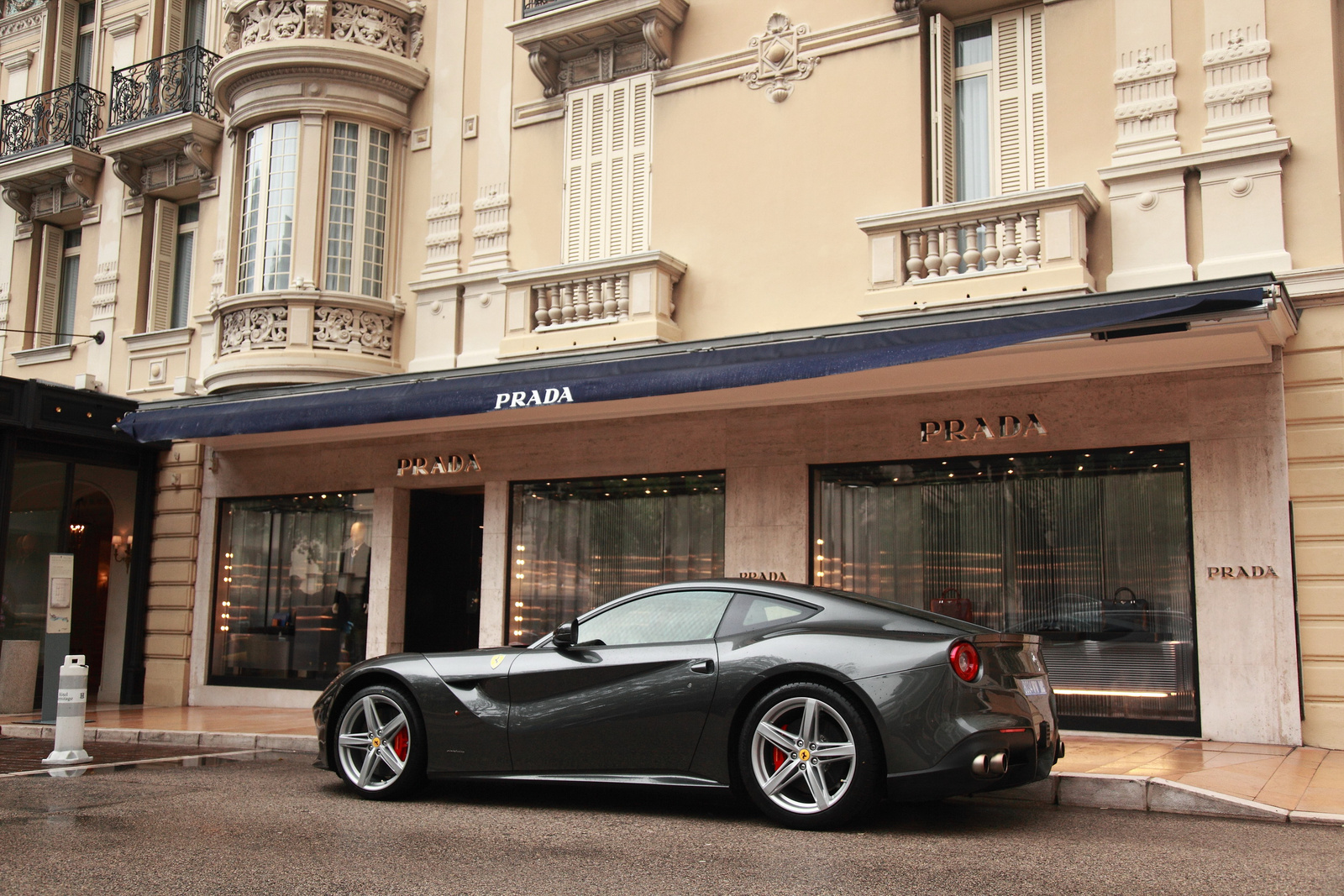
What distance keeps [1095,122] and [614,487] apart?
6.26 m

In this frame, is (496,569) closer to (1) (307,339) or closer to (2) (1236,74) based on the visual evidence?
(1) (307,339)

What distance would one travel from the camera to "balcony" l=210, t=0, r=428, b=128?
14.9 meters

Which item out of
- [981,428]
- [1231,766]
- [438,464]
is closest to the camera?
[1231,766]

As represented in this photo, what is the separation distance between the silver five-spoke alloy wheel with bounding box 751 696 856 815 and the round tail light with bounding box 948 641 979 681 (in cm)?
62

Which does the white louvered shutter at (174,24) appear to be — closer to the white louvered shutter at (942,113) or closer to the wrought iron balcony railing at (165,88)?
the wrought iron balcony railing at (165,88)

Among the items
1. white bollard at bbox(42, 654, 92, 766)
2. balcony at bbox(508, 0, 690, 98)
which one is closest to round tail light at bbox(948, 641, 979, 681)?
white bollard at bbox(42, 654, 92, 766)

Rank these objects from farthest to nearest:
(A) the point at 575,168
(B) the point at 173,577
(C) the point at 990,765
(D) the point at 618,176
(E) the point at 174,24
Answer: (E) the point at 174,24
(B) the point at 173,577
(A) the point at 575,168
(D) the point at 618,176
(C) the point at 990,765

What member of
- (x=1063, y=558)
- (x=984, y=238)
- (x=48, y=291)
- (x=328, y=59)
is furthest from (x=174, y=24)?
(x=1063, y=558)

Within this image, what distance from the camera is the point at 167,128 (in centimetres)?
1697

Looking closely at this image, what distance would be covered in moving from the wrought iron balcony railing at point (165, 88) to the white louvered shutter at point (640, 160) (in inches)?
278

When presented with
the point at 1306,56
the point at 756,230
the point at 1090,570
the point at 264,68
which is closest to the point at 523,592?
the point at 756,230

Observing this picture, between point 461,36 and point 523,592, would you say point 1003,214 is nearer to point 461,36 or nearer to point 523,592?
point 523,592

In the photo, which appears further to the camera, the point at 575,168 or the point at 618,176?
the point at 575,168

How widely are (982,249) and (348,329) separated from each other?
7973 mm
